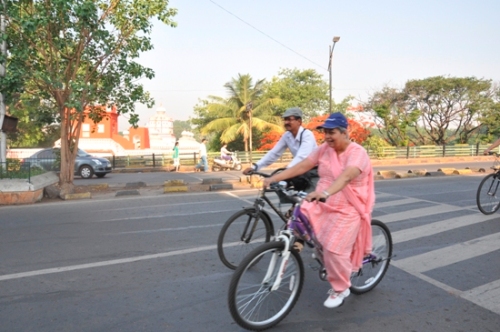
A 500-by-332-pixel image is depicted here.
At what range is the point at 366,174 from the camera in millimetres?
3490

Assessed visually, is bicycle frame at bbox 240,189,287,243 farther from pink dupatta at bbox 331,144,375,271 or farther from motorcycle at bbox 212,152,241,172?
motorcycle at bbox 212,152,241,172

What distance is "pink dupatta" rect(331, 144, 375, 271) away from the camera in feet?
11.3

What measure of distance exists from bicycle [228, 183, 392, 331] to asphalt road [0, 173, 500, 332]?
184 mm

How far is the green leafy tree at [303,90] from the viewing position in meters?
40.1

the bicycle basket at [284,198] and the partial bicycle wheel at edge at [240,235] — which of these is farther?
the partial bicycle wheel at edge at [240,235]

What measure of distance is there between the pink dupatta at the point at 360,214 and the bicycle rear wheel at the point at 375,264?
37 centimetres

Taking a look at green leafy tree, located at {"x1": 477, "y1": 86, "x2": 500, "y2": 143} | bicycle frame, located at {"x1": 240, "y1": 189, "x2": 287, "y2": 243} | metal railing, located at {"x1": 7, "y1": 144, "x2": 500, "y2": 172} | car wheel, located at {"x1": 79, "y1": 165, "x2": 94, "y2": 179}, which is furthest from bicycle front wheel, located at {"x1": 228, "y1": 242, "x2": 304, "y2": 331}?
green leafy tree, located at {"x1": 477, "y1": 86, "x2": 500, "y2": 143}

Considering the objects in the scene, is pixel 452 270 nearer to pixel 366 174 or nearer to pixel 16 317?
pixel 366 174

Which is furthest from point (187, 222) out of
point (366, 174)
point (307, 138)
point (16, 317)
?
point (366, 174)

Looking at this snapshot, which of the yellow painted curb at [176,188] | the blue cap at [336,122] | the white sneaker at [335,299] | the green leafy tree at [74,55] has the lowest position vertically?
the yellow painted curb at [176,188]

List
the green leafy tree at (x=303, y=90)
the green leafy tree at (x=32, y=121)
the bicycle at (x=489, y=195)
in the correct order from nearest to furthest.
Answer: the bicycle at (x=489, y=195)
the green leafy tree at (x=32, y=121)
the green leafy tree at (x=303, y=90)

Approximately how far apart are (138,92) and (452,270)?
1020 centimetres

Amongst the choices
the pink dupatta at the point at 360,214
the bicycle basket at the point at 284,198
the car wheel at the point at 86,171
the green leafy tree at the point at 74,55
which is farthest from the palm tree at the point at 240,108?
the pink dupatta at the point at 360,214

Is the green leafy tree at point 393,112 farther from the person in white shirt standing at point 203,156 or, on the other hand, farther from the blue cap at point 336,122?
the blue cap at point 336,122
